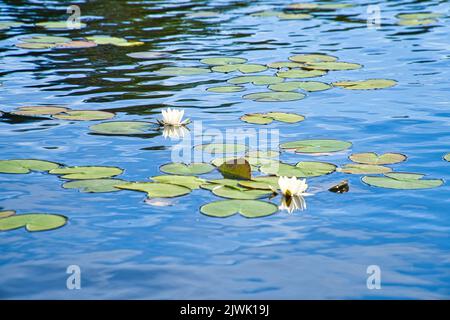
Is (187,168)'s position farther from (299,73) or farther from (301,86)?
(299,73)

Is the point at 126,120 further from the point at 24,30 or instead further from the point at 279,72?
the point at 24,30

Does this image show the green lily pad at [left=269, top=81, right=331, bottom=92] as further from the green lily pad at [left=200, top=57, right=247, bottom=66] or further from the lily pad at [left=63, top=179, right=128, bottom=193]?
the lily pad at [left=63, top=179, right=128, bottom=193]

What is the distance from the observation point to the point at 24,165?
20.8 feet

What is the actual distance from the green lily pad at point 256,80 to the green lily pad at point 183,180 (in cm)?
308

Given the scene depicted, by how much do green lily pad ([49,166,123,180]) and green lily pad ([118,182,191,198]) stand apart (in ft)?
1.03

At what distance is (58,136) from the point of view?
718 cm

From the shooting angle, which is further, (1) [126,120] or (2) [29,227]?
(1) [126,120]

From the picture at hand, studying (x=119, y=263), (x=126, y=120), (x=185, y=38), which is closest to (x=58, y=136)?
(x=126, y=120)

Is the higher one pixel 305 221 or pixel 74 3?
pixel 74 3

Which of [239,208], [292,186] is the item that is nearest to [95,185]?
[239,208]

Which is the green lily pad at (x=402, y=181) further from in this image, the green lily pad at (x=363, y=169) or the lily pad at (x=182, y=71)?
the lily pad at (x=182, y=71)

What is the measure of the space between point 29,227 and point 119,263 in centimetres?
79

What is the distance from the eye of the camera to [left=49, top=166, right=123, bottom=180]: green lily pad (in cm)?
606

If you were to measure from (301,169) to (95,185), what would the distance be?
1478 mm
